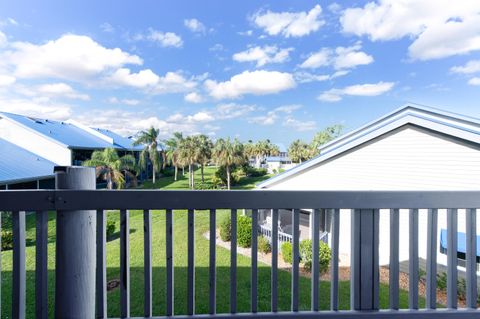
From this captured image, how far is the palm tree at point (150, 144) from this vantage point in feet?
80.9

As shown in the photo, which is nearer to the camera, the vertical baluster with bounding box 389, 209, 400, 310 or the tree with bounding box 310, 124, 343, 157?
the vertical baluster with bounding box 389, 209, 400, 310

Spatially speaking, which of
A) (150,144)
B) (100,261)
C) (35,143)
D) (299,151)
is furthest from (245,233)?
(299,151)

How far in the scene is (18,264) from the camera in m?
1.23

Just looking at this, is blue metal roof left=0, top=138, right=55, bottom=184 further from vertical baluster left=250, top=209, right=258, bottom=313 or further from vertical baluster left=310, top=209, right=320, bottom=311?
vertical baluster left=310, top=209, right=320, bottom=311

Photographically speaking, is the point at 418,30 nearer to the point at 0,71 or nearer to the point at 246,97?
the point at 0,71

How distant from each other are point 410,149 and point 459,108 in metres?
3.64

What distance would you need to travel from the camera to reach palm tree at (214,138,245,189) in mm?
24453

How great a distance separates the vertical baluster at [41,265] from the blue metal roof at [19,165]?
45.8 feet

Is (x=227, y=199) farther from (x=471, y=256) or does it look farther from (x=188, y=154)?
(x=188, y=154)

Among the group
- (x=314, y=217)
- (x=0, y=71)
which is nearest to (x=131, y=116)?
(x=0, y=71)

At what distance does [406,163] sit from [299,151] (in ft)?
120

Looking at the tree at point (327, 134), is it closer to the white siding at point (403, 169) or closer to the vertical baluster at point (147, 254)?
the white siding at point (403, 169)

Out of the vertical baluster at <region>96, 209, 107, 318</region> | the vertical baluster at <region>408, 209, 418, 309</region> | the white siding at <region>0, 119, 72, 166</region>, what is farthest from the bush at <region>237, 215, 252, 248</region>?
the white siding at <region>0, 119, 72, 166</region>

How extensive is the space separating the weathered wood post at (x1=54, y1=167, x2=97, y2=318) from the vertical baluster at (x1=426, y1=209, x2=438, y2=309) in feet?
5.89
